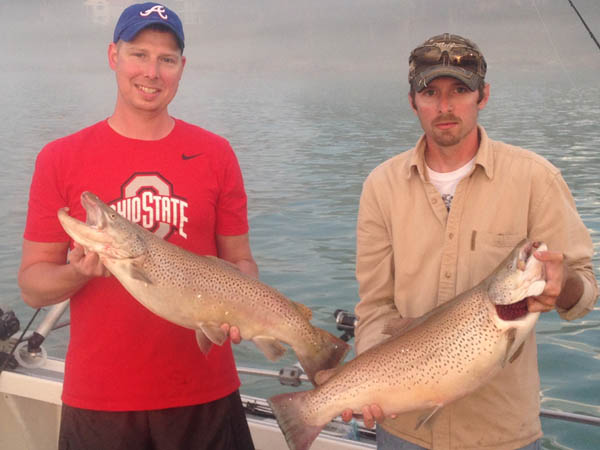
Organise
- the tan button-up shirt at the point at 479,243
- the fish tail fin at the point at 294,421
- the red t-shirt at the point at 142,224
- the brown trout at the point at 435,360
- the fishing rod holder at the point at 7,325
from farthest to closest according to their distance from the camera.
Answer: the fishing rod holder at the point at 7,325, the red t-shirt at the point at 142,224, the fish tail fin at the point at 294,421, the tan button-up shirt at the point at 479,243, the brown trout at the point at 435,360

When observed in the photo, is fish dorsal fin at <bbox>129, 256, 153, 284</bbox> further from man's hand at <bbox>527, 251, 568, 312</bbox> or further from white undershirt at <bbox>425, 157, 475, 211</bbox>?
man's hand at <bbox>527, 251, 568, 312</bbox>

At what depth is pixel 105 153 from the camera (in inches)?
120

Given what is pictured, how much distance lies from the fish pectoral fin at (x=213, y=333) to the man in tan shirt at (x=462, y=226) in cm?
62

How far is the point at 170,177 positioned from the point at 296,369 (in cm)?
186

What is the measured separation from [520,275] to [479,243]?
15.8 inches

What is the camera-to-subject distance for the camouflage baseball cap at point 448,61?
9.53 feet

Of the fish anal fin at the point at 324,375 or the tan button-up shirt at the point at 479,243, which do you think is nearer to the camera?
the tan button-up shirt at the point at 479,243

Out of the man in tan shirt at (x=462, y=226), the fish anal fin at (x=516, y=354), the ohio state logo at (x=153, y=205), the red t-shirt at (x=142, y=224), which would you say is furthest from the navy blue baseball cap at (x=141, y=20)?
the fish anal fin at (x=516, y=354)

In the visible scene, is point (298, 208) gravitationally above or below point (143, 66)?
below

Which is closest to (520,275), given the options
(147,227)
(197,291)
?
(197,291)

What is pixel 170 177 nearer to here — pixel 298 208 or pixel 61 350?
pixel 61 350

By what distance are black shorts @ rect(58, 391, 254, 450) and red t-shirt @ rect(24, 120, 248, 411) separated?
51 millimetres

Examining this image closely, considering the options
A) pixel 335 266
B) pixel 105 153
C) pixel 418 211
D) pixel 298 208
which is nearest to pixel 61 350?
pixel 335 266

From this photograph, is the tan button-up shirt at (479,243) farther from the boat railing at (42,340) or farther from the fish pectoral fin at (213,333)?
the boat railing at (42,340)
